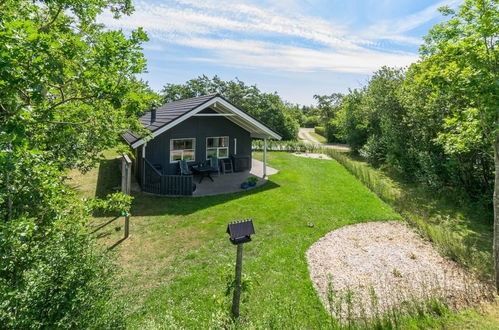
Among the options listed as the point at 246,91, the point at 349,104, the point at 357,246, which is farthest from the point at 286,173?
the point at 246,91

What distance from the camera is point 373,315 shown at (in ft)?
12.7

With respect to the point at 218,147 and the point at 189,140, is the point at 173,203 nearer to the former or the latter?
the point at 189,140

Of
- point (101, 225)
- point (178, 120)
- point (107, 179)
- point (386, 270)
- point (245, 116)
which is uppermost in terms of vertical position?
point (245, 116)

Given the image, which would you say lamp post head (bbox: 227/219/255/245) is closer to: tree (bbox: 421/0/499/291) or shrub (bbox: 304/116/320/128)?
tree (bbox: 421/0/499/291)

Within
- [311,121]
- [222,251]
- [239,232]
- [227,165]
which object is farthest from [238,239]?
[311,121]

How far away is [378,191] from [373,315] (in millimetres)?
7764

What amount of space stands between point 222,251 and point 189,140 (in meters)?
8.08

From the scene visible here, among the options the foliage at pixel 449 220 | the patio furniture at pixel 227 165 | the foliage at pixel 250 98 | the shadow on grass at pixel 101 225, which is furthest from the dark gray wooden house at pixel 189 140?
the foliage at pixel 250 98

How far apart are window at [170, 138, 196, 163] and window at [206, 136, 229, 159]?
2.75ft

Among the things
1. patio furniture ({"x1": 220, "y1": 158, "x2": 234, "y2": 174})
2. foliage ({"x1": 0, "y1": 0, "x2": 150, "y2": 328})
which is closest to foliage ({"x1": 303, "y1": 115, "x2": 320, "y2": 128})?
patio furniture ({"x1": 220, "y1": 158, "x2": 234, "y2": 174})

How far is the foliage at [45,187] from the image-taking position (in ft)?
6.70

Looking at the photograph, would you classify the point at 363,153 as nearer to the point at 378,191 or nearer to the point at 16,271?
the point at 378,191

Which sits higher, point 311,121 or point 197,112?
point 311,121

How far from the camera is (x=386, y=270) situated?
5246 millimetres
